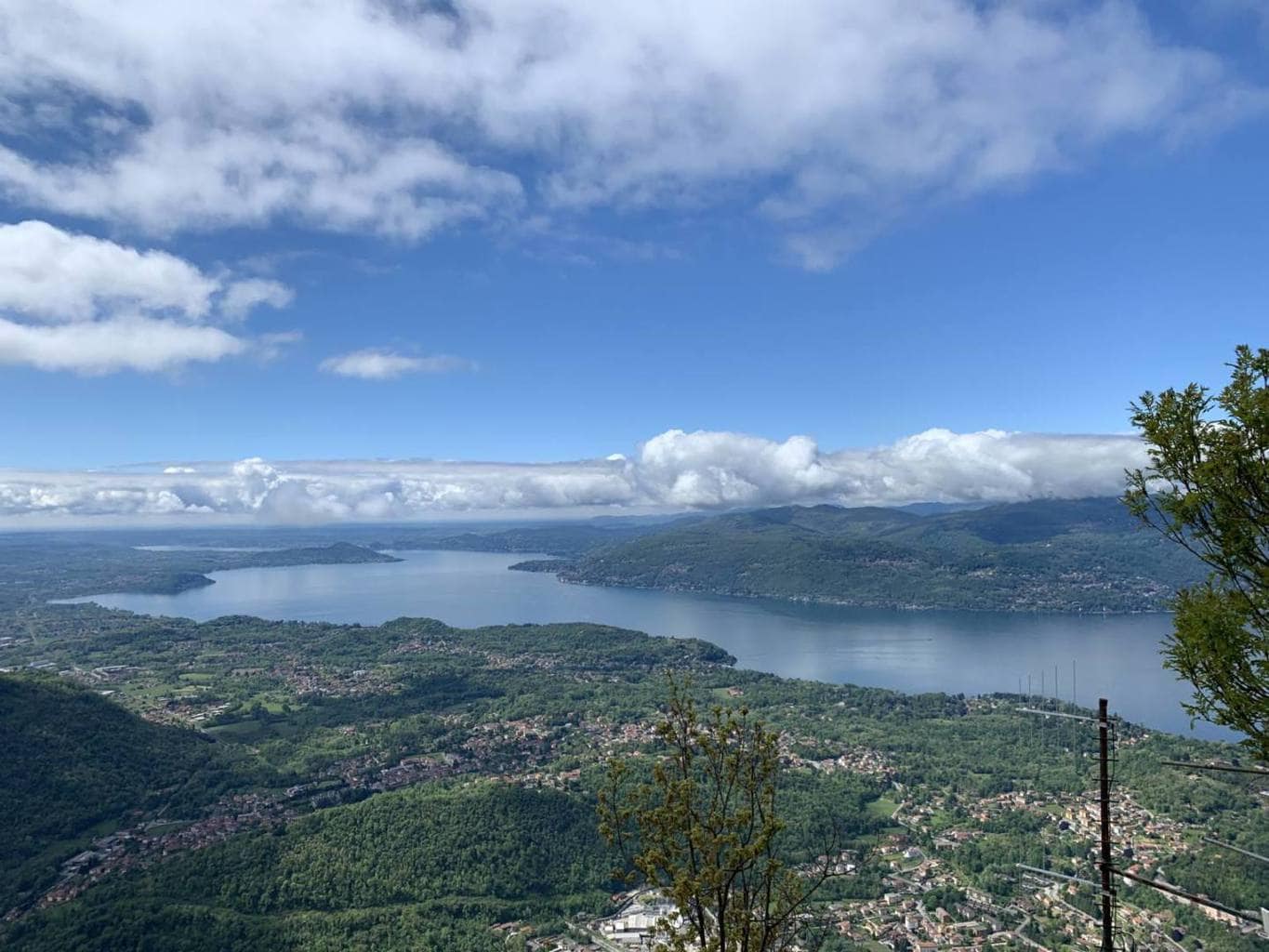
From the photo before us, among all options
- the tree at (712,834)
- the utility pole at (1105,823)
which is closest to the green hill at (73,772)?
the tree at (712,834)

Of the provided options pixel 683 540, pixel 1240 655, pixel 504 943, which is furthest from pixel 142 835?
pixel 683 540

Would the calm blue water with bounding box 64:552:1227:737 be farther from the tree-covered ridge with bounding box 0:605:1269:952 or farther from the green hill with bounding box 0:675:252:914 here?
the green hill with bounding box 0:675:252:914

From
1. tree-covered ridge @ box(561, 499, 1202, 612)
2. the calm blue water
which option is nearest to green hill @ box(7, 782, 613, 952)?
the calm blue water

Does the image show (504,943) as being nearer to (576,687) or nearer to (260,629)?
(576,687)

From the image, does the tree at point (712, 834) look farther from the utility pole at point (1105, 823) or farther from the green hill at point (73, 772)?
the green hill at point (73, 772)

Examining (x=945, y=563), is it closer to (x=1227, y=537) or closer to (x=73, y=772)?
(x=73, y=772)
